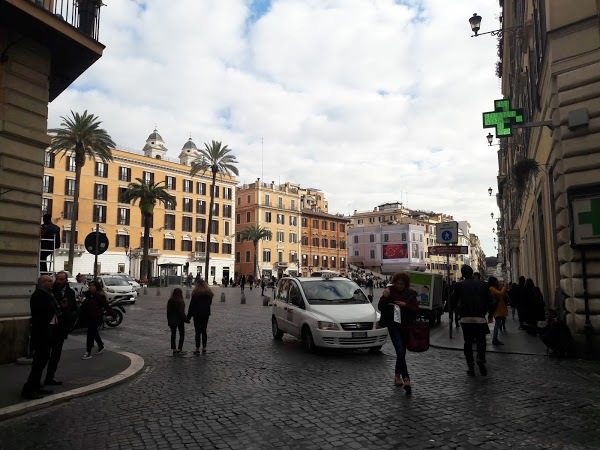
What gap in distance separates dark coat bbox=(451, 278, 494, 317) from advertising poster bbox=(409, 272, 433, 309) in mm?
9529

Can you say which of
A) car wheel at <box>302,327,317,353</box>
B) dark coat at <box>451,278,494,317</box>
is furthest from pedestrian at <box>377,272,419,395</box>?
car wheel at <box>302,327,317,353</box>

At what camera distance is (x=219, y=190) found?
79375 mm

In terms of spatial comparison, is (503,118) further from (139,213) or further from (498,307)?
(139,213)

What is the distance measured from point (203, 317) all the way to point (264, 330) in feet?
15.8

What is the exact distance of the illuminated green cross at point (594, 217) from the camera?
9.83 m

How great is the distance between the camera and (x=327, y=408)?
6.32 m

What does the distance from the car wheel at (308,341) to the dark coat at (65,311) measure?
4.88 metres

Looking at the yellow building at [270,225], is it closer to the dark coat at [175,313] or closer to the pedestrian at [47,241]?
the pedestrian at [47,241]

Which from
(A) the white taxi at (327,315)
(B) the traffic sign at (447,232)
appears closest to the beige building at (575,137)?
(B) the traffic sign at (447,232)

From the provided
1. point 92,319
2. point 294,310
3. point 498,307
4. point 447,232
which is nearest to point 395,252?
point 447,232

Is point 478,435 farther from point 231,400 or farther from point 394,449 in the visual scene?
point 231,400

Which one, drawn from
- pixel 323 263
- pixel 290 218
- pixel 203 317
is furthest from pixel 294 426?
pixel 323 263

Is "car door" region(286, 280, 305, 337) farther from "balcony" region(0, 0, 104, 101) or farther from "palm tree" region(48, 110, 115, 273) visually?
"palm tree" region(48, 110, 115, 273)

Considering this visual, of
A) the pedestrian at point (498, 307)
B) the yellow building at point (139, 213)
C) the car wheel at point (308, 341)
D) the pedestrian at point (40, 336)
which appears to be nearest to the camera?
the pedestrian at point (40, 336)
